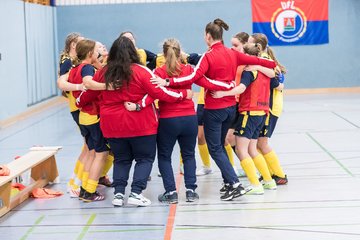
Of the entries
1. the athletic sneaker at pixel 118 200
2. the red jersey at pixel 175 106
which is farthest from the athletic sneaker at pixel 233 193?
the athletic sneaker at pixel 118 200

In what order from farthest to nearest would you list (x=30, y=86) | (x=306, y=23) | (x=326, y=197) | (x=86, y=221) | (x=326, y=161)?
(x=306, y=23) → (x=30, y=86) → (x=326, y=161) → (x=326, y=197) → (x=86, y=221)

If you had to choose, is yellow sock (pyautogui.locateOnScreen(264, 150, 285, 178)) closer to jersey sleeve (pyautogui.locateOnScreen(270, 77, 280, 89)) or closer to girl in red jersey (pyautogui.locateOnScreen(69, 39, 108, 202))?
jersey sleeve (pyautogui.locateOnScreen(270, 77, 280, 89))

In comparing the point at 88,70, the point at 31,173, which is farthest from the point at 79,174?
the point at 88,70

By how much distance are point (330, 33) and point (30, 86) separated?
771 cm

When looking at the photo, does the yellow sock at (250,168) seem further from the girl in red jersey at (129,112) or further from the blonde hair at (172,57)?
the blonde hair at (172,57)

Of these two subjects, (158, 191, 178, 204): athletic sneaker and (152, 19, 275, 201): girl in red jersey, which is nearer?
(152, 19, 275, 201): girl in red jersey

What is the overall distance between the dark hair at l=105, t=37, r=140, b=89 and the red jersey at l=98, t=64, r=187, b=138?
0.06m

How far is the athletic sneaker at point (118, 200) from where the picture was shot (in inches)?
258

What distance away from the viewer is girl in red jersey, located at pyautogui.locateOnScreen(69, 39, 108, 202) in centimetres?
659

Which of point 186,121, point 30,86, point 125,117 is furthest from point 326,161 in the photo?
point 30,86

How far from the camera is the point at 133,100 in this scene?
6273mm

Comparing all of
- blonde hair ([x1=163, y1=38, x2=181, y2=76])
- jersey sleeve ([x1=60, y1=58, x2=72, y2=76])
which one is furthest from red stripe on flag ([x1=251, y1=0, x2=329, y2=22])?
blonde hair ([x1=163, y1=38, x2=181, y2=76])

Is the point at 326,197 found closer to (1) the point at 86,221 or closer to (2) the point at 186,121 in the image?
(2) the point at 186,121

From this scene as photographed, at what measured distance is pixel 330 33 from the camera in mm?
17453
